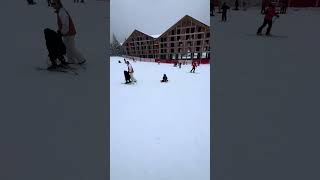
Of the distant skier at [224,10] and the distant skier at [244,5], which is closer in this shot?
the distant skier at [224,10]

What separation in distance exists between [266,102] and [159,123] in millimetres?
856

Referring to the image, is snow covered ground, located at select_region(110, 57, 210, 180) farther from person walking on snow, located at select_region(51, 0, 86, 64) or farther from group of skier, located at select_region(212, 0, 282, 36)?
group of skier, located at select_region(212, 0, 282, 36)

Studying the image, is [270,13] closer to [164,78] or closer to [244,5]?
[244,5]

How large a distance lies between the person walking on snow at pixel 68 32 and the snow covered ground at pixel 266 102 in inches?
46.1

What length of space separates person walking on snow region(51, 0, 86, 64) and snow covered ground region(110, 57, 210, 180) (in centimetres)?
30

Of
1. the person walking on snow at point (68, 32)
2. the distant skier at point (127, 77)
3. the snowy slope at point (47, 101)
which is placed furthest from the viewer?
the distant skier at point (127, 77)

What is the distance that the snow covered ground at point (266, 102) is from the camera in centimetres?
200

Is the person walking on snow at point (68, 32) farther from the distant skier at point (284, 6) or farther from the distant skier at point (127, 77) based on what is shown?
the distant skier at point (284, 6)

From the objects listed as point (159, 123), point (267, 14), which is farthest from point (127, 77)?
point (267, 14)

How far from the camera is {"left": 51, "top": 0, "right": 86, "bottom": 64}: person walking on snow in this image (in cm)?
227

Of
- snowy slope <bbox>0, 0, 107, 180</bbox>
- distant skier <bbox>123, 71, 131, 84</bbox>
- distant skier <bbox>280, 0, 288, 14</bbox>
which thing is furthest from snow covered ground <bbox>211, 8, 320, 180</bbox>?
snowy slope <bbox>0, 0, 107, 180</bbox>

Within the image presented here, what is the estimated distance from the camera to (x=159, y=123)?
2.30 meters

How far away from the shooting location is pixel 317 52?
269 cm

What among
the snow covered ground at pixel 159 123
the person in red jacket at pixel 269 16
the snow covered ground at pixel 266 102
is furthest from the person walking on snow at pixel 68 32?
the person in red jacket at pixel 269 16
